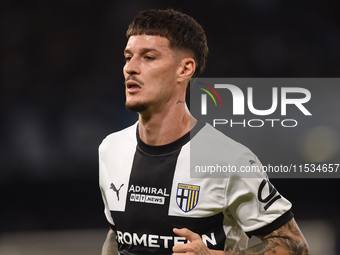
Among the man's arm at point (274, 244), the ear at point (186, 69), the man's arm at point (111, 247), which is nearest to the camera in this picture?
the man's arm at point (274, 244)

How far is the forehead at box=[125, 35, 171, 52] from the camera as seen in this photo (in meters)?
1.44

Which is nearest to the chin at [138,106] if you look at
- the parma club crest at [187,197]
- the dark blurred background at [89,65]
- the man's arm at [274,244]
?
the parma club crest at [187,197]

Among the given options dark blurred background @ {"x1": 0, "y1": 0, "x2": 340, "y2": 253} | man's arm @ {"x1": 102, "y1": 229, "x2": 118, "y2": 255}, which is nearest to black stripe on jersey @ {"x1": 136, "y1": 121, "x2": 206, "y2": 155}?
man's arm @ {"x1": 102, "y1": 229, "x2": 118, "y2": 255}

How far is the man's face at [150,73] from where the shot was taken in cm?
142

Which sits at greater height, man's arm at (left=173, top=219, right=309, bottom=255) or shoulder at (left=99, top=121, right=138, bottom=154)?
shoulder at (left=99, top=121, right=138, bottom=154)

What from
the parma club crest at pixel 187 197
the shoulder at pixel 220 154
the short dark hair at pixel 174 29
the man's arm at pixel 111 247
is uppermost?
the short dark hair at pixel 174 29

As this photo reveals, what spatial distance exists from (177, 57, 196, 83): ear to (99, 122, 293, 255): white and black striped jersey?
22 centimetres

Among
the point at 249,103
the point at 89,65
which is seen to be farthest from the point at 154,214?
the point at 89,65

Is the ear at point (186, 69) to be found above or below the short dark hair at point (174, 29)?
below

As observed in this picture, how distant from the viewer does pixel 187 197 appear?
54.9 inches

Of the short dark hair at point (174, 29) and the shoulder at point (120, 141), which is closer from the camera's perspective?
the short dark hair at point (174, 29)

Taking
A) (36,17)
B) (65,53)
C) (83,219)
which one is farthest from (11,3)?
(83,219)

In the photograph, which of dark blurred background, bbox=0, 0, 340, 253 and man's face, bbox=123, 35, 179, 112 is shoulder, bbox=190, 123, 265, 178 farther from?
dark blurred background, bbox=0, 0, 340, 253

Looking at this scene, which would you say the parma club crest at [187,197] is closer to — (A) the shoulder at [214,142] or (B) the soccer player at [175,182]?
(B) the soccer player at [175,182]
